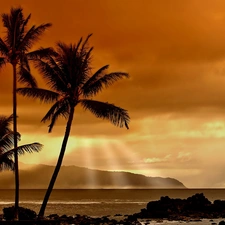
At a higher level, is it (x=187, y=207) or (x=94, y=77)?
(x=94, y=77)

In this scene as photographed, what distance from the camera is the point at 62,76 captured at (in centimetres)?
3572

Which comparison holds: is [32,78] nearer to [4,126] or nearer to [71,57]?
[71,57]

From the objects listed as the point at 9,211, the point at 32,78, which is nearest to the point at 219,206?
the point at 9,211

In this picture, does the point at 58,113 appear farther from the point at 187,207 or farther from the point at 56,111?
the point at 187,207

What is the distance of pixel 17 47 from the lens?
34562mm

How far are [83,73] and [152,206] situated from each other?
78.1ft

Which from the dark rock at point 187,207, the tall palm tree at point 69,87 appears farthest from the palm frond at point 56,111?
the dark rock at point 187,207

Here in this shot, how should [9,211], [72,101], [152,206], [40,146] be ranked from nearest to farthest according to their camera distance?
1. [40,146]
2. [72,101]
3. [9,211]
4. [152,206]

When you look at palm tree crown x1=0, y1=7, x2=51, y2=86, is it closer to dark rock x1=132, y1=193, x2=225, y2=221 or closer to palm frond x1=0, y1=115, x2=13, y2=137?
palm frond x1=0, y1=115, x2=13, y2=137

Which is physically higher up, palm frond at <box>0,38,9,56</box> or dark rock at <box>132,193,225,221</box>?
palm frond at <box>0,38,9,56</box>

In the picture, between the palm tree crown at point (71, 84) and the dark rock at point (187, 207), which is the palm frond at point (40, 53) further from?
the dark rock at point (187, 207)

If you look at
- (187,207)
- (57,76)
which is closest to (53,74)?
(57,76)

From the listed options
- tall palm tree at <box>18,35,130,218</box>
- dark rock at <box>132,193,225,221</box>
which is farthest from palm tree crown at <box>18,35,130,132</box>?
dark rock at <box>132,193,225,221</box>

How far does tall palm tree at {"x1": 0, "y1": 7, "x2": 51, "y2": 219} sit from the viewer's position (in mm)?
34438
